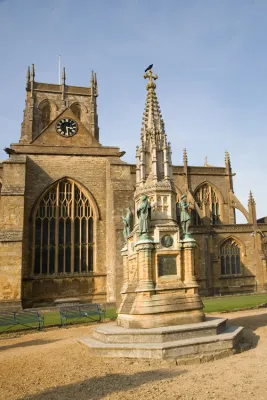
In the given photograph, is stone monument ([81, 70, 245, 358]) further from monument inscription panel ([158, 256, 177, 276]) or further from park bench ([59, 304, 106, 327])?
park bench ([59, 304, 106, 327])

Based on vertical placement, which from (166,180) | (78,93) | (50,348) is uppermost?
(78,93)

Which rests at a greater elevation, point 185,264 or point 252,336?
point 185,264

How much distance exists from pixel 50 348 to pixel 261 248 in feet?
81.9

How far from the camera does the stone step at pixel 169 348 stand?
26.0ft

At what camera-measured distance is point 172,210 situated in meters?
11.1

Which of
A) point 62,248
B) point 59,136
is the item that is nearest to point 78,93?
point 59,136

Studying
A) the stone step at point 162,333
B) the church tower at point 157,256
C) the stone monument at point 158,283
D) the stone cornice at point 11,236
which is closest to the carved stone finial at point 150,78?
the stone monument at point 158,283

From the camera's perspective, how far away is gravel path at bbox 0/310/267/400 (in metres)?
5.87

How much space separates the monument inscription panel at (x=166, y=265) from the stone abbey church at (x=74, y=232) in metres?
12.5

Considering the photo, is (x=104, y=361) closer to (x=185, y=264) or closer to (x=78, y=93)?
(x=185, y=264)

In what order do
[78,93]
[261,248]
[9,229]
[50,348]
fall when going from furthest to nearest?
1. [78,93]
2. [261,248]
3. [9,229]
4. [50,348]

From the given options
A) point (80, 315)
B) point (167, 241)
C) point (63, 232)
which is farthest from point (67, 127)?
point (167, 241)

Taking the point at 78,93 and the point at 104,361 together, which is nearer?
the point at 104,361

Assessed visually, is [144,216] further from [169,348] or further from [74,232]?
[74,232]
